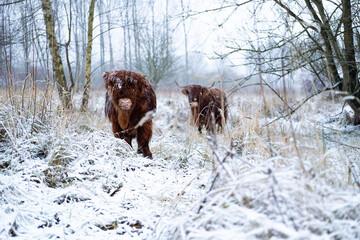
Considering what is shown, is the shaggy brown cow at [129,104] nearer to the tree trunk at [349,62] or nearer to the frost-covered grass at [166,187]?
the frost-covered grass at [166,187]

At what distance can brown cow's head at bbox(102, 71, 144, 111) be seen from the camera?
305 cm

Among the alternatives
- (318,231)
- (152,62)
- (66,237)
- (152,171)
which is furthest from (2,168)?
(152,62)

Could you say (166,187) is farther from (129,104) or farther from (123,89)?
(123,89)

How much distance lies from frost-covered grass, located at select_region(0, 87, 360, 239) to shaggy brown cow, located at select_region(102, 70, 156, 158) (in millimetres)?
364

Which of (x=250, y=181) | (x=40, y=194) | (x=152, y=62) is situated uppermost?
(x=152, y=62)

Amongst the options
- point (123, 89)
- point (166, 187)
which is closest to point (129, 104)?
point (123, 89)

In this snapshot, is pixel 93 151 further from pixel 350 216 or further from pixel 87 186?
pixel 350 216

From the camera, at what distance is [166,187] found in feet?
6.81

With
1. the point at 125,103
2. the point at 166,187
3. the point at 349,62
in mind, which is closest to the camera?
the point at 166,187

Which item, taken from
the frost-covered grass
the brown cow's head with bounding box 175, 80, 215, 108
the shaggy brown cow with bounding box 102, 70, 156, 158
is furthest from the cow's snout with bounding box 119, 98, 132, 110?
the brown cow's head with bounding box 175, 80, 215, 108

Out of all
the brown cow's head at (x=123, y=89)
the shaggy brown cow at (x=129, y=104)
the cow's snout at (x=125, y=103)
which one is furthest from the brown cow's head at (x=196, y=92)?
the cow's snout at (x=125, y=103)

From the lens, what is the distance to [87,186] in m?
→ 2.10

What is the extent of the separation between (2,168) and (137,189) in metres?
1.22

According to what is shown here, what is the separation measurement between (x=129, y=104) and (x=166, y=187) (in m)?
1.30
